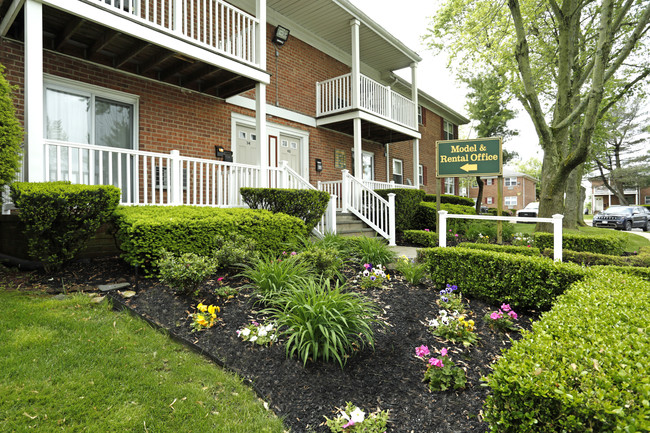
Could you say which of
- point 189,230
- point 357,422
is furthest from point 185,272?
point 357,422

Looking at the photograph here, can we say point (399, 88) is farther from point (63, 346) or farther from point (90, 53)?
point (63, 346)

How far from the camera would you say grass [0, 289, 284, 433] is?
6.70 feet

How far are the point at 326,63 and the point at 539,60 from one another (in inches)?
360

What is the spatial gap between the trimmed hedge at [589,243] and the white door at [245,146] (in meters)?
7.06

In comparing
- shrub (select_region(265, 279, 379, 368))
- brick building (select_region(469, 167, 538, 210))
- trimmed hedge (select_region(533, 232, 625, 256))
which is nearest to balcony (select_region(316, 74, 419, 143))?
trimmed hedge (select_region(533, 232, 625, 256))

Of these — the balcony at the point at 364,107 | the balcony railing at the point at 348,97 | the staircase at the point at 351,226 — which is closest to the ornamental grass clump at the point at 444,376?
the staircase at the point at 351,226

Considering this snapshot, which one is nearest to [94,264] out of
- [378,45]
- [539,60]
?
[378,45]

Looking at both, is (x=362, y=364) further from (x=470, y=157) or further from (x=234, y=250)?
(x=470, y=157)

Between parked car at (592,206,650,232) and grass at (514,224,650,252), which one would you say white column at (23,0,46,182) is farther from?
parked car at (592,206,650,232)

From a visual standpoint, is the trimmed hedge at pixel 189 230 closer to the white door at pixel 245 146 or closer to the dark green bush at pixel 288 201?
the dark green bush at pixel 288 201

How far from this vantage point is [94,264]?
5043 millimetres

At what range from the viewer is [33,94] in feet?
15.1

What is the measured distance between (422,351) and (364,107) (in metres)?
9.30

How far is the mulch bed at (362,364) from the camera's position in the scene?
2.20 meters
